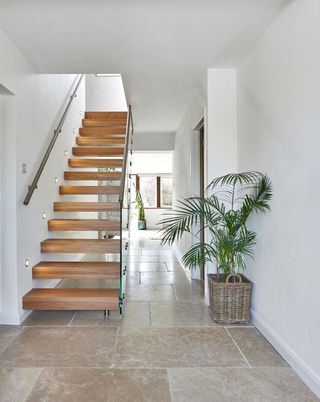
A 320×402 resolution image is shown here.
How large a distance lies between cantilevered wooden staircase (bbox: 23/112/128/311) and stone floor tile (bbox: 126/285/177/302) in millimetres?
500

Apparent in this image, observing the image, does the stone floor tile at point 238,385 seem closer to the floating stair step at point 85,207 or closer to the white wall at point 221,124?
the white wall at point 221,124

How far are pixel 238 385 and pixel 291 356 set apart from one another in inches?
18.4

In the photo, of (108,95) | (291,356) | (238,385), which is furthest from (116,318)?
(108,95)

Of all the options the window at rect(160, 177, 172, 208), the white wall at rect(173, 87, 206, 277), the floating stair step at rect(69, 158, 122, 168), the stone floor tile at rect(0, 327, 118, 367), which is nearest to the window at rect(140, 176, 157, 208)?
the window at rect(160, 177, 172, 208)

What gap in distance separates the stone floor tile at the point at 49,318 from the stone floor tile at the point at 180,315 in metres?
0.82

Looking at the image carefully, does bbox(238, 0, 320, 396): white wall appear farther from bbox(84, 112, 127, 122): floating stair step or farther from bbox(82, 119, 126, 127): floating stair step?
bbox(84, 112, 127, 122): floating stair step

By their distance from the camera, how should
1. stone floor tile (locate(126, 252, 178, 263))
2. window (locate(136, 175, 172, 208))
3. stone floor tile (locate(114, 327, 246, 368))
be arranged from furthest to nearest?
window (locate(136, 175, 172, 208)) → stone floor tile (locate(126, 252, 178, 263)) → stone floor tile (locate(114, 327, 246, 368))

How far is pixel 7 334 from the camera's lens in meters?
2.70

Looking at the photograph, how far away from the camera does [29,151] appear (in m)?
3.20

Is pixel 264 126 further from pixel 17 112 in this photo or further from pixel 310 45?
pixel 17 112

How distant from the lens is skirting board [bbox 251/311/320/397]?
1899 mm

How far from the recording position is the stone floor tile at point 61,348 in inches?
88.5

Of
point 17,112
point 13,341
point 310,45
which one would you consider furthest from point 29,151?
point 310,45

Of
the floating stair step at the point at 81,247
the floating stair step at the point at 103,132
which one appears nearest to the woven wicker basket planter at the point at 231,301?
the floating stair step at the point at 81,247
